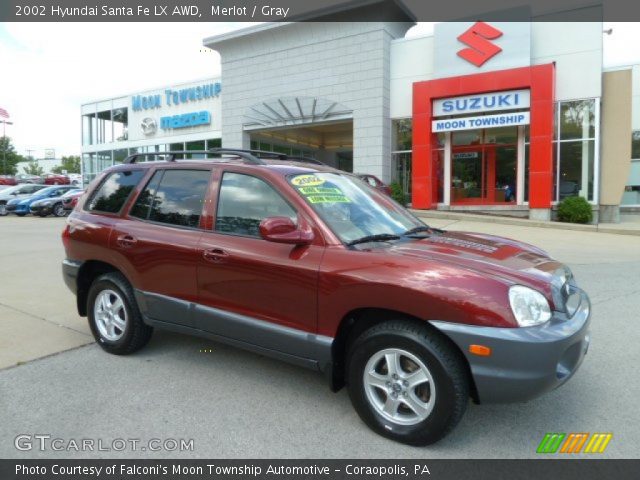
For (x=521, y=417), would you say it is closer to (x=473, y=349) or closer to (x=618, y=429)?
(x=618, y=429)

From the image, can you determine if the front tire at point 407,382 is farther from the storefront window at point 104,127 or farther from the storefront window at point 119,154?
the storefront window at point 104,127

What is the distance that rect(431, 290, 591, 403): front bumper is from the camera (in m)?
2.67

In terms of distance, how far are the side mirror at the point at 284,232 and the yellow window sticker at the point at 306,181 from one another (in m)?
0.45

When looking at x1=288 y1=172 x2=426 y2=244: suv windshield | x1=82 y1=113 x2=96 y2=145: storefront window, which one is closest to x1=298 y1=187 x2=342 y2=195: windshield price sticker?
x1=288 y1=172 x2=426 y2=244: suv windshield

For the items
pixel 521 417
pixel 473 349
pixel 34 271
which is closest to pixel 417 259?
pixel 473 349

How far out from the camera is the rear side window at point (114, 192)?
457 cm

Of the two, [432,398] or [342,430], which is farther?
[342,430]

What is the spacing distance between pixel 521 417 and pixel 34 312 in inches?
212

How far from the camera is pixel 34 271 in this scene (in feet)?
28.0

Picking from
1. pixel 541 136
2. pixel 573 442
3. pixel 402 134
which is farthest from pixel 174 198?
pixel 402 134

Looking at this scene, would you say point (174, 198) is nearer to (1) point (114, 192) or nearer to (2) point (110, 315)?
(1) point (114, 192)

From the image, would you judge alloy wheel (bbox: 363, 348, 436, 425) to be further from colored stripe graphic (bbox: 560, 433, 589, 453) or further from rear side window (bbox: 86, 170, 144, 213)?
rear side window (bbox: 86, 170, 144, 213)
